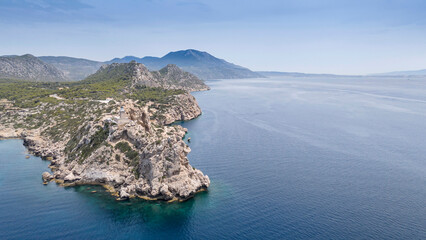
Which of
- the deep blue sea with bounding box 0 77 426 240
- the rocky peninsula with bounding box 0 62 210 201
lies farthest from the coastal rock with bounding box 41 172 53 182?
the deep blue sea with bounding box 0 77 426 240

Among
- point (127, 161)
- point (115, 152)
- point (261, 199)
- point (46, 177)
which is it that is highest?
point (115, 152)

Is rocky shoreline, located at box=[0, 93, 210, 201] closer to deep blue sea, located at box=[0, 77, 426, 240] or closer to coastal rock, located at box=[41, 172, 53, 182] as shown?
coastal rock, located at box=[41, 172, 53, 182]

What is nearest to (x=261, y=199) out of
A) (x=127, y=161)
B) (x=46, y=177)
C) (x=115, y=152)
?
(x=127, y=161)

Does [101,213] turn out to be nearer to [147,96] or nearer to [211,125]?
[211,125]

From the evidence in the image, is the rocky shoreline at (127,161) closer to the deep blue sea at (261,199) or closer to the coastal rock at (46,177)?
the coastal rock at (46,177)

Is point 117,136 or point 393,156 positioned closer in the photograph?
point 117,136

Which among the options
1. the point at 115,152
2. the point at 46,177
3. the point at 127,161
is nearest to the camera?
the point at 46,177

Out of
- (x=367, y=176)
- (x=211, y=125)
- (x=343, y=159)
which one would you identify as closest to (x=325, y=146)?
(x=343, y=159)

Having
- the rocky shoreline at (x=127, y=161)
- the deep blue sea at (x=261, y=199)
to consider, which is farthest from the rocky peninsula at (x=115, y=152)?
the deep blue sea at (x=261, y=199)

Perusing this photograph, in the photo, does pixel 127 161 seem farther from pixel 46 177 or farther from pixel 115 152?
pixel 46 177
